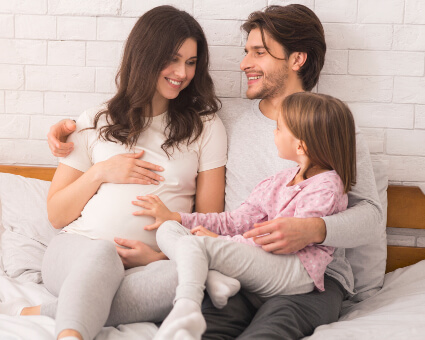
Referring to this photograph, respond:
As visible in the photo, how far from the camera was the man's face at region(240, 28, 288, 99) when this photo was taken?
1807mm

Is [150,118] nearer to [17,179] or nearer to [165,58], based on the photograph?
[165,58]

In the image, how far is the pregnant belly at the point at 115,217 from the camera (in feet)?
5.39

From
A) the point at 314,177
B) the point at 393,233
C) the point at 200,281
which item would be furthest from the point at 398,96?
the point at 200,281

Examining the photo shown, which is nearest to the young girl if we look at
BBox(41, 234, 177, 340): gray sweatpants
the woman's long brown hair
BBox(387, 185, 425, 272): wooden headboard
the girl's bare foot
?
BBox(41, 234, 177, 340): gray sweatpants

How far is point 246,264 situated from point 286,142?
394 mm

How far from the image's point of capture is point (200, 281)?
119cm

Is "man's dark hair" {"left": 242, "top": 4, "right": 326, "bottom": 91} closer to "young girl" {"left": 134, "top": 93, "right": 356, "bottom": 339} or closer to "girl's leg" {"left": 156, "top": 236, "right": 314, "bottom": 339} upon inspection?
"young girl" {"left": 134, "top": 93, "right": 356, "bottom": 339}

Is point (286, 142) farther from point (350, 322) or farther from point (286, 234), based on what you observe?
point (350, 322)

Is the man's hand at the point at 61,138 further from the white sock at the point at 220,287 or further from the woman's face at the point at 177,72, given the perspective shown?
the white sock at the point at 220,287

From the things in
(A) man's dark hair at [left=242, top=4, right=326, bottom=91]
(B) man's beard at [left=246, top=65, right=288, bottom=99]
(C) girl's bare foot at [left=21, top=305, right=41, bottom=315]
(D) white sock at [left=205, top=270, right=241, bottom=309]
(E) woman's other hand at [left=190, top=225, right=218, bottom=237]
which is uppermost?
(A) man's dark hair at [left=242, top=4, right=326, bottom=91]

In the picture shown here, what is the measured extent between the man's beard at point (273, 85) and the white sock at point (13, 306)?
1.00 m

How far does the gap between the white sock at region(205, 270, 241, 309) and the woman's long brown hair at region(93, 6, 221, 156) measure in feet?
1.98

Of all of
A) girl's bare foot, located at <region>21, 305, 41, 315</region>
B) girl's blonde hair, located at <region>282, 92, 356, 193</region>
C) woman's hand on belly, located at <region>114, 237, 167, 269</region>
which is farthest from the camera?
woman's hand on belly, located at <region>114, 237, 167, 269</region>

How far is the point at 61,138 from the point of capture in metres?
1.77
